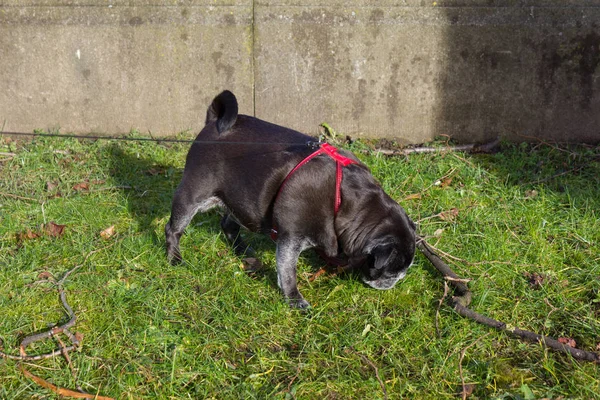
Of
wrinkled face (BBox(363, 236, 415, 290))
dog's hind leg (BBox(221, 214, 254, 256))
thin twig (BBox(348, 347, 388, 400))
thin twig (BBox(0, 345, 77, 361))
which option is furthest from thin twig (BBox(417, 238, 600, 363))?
thin twig (BBox(0, 345, 77, 361))

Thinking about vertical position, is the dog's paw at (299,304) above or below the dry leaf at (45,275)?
below

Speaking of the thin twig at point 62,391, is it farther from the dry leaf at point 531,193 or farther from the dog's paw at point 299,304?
the dry leaf at point 531,193

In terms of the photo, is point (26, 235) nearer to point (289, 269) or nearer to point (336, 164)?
point (289, 269)

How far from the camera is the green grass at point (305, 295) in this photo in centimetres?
329

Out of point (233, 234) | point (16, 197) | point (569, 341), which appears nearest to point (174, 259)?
point (233, 234)

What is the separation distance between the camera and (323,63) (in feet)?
20.0

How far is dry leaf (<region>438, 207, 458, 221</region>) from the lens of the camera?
4797 millimetres

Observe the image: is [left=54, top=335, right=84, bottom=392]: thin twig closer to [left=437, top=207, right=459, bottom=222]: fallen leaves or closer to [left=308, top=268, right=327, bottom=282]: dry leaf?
[left=308, top=268, right=327, bottom=282]: dry leaf

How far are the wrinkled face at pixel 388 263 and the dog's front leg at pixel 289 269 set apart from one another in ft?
1.55

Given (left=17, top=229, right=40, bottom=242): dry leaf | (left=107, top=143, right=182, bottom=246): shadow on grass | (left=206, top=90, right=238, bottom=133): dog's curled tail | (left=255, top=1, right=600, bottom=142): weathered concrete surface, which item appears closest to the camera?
(left=206, top=90, right=238, bottom=133): dog's curled tail

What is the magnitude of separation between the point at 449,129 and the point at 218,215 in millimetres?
2782

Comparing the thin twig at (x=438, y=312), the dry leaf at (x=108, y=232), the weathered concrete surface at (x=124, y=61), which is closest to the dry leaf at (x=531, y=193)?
the thin twig at (x=438, y=312)

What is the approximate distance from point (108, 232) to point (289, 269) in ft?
5.52

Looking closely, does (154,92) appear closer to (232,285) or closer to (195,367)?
(232,285)
